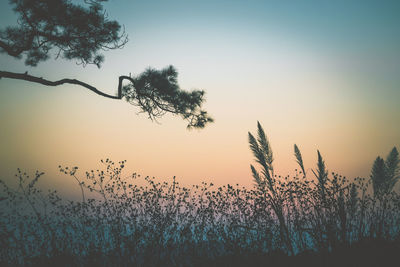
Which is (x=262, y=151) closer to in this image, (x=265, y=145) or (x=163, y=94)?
(x=265, y=145)

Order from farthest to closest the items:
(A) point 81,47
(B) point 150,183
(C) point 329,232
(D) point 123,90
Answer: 1. (D) point 123,90
2. (A) point 81,47
3. (B) point 150,183
4. (C) point 329,232

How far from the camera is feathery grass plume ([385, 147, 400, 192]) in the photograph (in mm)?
2434

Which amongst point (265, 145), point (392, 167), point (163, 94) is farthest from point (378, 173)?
point (163, 94)

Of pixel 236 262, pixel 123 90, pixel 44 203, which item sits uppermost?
pixel 123 90

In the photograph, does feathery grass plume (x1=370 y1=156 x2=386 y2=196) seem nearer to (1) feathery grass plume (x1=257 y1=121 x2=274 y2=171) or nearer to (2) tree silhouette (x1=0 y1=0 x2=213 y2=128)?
(1) feathery grass plume (x1=257 y1=121 x2=274 y2=171)

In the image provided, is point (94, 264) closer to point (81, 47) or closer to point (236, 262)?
point (236, 262)

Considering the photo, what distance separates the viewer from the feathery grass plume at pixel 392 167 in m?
2.43

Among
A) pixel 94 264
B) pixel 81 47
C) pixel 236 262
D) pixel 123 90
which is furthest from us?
pixel 123 90

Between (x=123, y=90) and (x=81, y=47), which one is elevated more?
(x=81, y=47)

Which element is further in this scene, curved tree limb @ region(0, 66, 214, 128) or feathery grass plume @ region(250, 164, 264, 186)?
curved tree limb @ region(0, 66, 214, 128)

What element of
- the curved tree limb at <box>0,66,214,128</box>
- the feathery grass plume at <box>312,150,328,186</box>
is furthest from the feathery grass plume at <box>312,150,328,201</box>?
the curved tree limb at <box>0,66,214,128</box>

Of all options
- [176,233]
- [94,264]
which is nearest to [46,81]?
[94,264]

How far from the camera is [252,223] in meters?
4.23

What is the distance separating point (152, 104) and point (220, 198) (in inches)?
128
